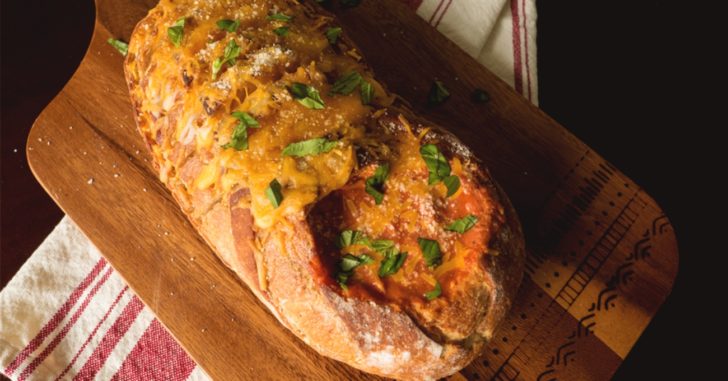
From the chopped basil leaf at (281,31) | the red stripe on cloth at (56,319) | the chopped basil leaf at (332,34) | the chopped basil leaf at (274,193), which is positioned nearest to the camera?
the chopped basil leaf at (274,193)

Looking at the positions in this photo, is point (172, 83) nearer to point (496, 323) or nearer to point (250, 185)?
point (250, 185)

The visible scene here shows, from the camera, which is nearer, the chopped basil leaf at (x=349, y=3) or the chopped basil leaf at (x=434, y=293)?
the chopped basil leaf at (x=434, y=293)

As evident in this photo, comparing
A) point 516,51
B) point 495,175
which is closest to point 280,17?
point 495,175

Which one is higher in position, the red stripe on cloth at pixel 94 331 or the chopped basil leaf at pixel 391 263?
the chopped basil leaf at pixel 391 263

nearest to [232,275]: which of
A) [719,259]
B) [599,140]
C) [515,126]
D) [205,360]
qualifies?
[205,360]

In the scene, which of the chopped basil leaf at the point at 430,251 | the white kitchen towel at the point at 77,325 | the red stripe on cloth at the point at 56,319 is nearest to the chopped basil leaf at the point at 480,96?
the chopped basil leaf at the point at 430,251

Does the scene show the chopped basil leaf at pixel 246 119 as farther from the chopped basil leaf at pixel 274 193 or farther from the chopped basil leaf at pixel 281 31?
the chopped basil leaf at pixel 281 31

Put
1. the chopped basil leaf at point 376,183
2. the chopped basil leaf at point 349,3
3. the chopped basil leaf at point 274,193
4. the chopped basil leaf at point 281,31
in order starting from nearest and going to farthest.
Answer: the chopped basil leaf at point 274,193 → the chopped basil leaf at point 376,183 → the chopped basil leaf at point 281,31 → the chopped basil leaf at point 349,3

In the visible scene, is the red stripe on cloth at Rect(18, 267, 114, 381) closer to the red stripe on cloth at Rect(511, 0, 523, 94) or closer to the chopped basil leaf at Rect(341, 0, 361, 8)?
the chopped basil leaf at Rect(341, 0, 361, 8)
